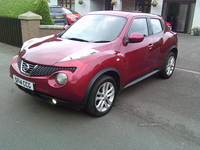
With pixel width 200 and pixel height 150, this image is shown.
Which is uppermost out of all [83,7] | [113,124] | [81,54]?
[83,7]

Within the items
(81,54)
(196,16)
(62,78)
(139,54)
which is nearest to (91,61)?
(81,54)

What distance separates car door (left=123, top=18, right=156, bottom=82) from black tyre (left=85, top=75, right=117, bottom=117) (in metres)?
0.48

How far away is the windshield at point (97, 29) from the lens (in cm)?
388

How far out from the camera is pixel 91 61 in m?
3.15

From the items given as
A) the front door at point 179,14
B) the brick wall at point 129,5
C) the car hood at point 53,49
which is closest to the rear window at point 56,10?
the brick wall at point 129,5

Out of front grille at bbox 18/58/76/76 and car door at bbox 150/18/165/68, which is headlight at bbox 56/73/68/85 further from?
car door at bbox 150/18/165/68

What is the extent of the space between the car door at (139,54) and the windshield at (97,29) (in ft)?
0.95

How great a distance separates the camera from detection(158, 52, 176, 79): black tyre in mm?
5418

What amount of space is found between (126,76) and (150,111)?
0.78 metres

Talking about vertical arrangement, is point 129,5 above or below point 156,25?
above

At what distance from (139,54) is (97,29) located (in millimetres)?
977

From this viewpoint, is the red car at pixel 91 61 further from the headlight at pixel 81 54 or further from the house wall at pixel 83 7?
the house wall at pixel 83 7

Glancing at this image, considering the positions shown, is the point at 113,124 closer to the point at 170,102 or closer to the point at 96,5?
the point at 170,102

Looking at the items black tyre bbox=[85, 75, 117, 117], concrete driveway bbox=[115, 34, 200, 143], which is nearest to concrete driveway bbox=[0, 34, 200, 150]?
concrete driveway bbox=[115, 34, 200, 143]
